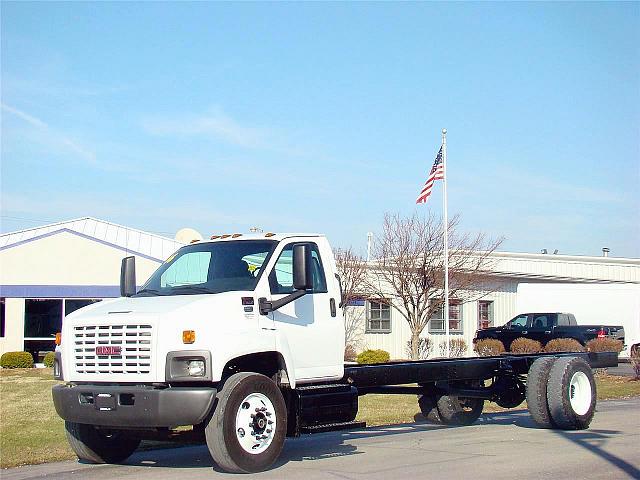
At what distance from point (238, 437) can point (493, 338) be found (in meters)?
27.3

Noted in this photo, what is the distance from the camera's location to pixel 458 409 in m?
14.3

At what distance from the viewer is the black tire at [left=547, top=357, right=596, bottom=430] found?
12875mm

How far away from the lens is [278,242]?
34.1 ft

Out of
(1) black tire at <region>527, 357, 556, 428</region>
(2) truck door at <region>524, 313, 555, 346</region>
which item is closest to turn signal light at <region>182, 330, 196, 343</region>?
(1) black tire at <region>527, 357, 556, 428</region>

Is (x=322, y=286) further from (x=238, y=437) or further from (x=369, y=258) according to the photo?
(x=369, y=258)

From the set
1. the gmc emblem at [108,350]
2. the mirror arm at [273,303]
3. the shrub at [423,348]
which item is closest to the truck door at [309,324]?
the mirror arm at [273,303]

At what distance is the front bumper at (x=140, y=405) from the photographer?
8828 mm

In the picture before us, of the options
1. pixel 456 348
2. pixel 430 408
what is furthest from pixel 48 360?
pixel 430 408

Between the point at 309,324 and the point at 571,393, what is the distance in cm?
499

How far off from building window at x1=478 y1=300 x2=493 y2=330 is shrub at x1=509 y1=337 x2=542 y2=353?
277 inches

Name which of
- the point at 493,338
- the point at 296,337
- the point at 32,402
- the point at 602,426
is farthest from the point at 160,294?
→ the point at 493,338

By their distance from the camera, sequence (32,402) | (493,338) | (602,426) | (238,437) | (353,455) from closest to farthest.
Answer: (238,437) < (353,455) < (602,426) < (32,402) < (493,338)

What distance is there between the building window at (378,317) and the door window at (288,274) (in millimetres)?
26153

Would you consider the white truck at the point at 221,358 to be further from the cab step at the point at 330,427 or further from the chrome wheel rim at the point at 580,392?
the chrome wheel rim at the point at 580,392
